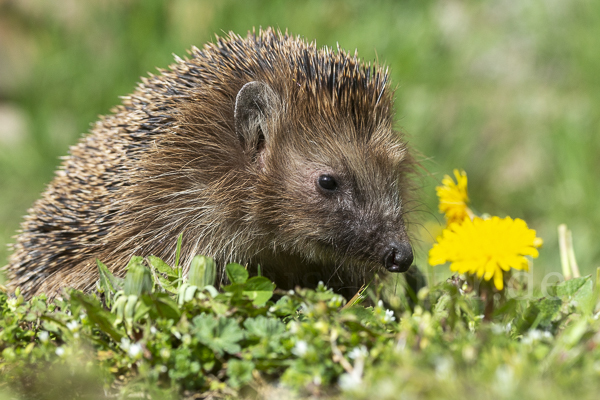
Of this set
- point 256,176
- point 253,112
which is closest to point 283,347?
point 256,176

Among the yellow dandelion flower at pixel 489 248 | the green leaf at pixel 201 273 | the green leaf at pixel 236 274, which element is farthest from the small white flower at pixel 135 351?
the yellow dandelion flower at pixel 489 248

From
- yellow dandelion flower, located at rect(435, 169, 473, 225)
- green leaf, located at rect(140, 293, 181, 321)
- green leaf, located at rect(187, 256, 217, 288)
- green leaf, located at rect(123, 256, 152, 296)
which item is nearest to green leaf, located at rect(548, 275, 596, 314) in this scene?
yellow dandelion flower, located at rect(435, 169, 473, 225)

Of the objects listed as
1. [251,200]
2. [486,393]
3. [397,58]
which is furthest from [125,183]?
[397,58]

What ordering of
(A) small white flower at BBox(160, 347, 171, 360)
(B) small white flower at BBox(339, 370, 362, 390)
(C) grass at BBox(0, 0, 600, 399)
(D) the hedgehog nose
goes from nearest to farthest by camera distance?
(B) small white flower at BBox(339, 370, 362, 390) → (A) small white flower at BBox(160, 347, 171, 360) → (D) the hedgehog nose → (C) grass at BBox(0, 0, 600, 399)

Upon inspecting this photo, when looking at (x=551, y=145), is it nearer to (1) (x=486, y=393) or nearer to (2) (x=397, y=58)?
(2) (x=397, y=58)

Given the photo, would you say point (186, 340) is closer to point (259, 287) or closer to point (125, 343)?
point (125, 343)

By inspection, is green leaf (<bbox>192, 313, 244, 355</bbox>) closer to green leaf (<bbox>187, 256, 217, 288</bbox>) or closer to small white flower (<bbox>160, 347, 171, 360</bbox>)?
small white flower (<bbox>160, 347, 171, 360</bbox>)
